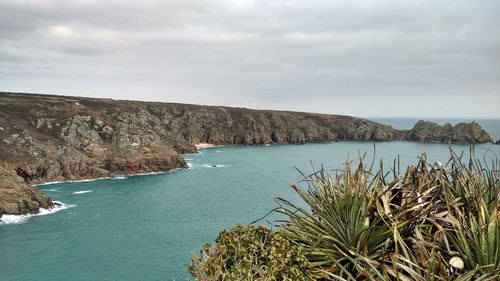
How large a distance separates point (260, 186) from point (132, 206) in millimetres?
26657

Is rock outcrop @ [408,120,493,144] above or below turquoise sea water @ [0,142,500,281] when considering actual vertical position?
above

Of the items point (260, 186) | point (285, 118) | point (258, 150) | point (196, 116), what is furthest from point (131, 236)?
point (285, 118)

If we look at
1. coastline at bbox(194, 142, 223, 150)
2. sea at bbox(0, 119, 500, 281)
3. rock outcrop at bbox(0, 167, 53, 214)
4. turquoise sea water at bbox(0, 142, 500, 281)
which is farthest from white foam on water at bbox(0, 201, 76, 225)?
coastline at bbox(194, 142, 223, 150)

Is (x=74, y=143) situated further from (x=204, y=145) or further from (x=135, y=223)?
(x=204, y=145)

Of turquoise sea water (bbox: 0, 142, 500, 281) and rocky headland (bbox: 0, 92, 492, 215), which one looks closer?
turquoise sea water (bbox: 0, 142, 500, 281)

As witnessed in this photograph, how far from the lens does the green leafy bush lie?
6.87 meters

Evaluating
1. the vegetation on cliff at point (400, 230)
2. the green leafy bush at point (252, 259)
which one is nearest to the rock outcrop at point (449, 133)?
the vegetation on cliff at point (400, 230)

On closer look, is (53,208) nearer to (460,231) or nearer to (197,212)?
(197,212)

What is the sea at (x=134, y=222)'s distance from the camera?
3888 centimetres

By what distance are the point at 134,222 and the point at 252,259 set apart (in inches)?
2006

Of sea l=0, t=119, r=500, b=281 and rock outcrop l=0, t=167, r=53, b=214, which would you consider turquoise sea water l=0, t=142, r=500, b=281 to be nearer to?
sea l=0, t=119, r=500, b=281

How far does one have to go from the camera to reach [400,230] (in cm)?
653

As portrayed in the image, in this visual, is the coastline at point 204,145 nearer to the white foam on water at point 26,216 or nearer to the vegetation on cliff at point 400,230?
the white foam on water at point 26,216

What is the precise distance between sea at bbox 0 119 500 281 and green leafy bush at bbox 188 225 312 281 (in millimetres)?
12441
